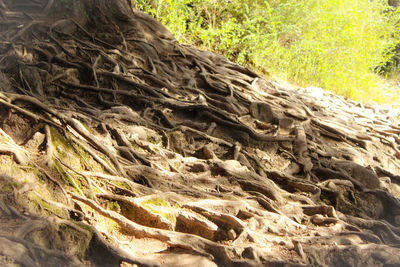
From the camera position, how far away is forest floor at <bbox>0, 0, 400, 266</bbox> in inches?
93.7

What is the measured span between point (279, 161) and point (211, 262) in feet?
7.70

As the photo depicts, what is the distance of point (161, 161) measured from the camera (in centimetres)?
345

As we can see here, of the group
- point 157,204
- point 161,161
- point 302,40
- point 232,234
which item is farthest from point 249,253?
point 302,40

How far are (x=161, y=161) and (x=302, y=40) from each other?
7.31 meters

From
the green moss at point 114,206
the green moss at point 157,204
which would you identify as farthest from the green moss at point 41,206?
the green moss at point 157,204

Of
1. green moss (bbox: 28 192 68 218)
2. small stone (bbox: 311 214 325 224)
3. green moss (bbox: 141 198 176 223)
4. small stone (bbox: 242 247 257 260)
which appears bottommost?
small stone (bbox: 311 214 325 224)

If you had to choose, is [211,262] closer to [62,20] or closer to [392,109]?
[62,20]

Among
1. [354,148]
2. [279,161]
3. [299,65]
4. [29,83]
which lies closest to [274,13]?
[299,65]

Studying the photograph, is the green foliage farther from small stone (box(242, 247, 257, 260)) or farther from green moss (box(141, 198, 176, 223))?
small stone (box(242, 247, 257, 260))

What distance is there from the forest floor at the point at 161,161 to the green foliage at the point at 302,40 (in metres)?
2.94

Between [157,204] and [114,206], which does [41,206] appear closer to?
[114,206]

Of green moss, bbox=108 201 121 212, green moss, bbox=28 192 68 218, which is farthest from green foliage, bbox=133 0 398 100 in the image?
green moss, bbox=28 192 68 218

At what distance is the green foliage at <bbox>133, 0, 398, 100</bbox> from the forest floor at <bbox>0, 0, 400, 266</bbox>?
2.94 metres

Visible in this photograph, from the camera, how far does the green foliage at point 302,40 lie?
905cm
